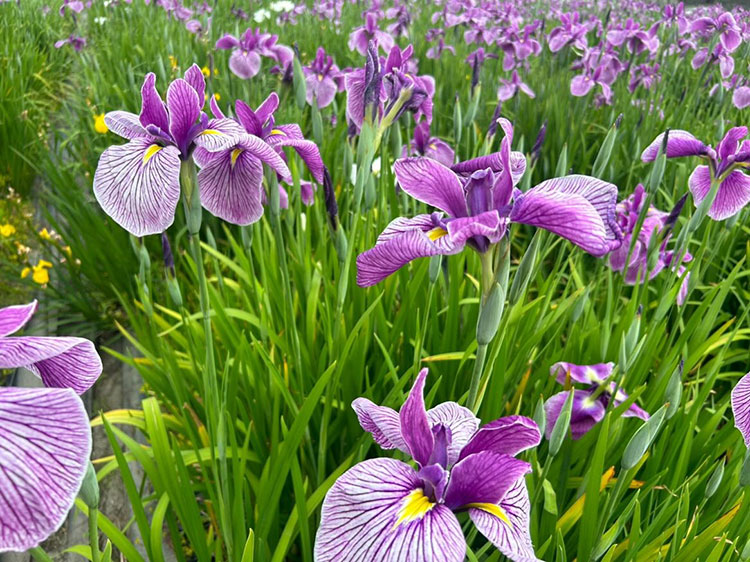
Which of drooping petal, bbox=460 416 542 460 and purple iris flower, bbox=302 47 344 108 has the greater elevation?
purple iris flower, bbox=302 47 344 108

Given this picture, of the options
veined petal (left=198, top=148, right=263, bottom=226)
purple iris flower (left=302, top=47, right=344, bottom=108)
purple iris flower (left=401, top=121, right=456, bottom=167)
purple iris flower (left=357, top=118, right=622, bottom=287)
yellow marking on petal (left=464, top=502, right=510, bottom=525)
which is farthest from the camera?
purple iris flower (left=302, top=47, right=344, bottom=108)

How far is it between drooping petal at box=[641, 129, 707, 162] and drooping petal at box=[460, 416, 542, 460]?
1233 millimetres

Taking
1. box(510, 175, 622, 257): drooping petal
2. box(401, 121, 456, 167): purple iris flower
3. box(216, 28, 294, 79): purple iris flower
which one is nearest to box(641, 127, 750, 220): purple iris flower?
box(510, 175, 622, 257): drooping petal

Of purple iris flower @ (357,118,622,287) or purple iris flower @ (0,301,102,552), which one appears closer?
purple iris flower @ (0,301,102,552)

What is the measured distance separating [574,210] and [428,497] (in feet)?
1.67

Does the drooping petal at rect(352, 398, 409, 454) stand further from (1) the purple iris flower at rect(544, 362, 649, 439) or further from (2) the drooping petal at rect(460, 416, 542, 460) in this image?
(1) the purple iris flower at rect(544, 362, 649, 439)

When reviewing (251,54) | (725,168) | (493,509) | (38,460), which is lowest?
(493,509)

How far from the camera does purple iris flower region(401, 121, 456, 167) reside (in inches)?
98.0

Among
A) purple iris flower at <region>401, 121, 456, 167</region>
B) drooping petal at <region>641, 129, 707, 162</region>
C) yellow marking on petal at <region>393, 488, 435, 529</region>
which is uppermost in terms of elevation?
drooping petal at <region>641, 129, 707, 162</region>

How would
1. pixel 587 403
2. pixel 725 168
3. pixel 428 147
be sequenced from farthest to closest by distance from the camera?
pixel 428 147 < pixel 725 168 < pixel 587 403

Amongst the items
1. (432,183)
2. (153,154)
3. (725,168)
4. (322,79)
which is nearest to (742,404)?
(432,183)

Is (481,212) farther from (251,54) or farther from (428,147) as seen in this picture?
(251,54)

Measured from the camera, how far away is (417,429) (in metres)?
0.88

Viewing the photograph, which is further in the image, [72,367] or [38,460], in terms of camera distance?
[72,367]
